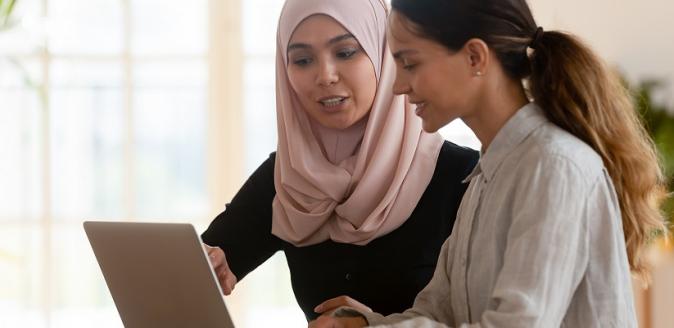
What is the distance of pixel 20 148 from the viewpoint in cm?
509

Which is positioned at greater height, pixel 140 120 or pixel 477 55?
pixel 477 55

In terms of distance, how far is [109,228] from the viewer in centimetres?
166

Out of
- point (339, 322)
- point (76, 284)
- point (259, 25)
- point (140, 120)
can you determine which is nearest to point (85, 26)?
point (140, 120)

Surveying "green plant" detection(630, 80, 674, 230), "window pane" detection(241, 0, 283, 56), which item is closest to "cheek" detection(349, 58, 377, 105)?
"green plant" detection(630, 80, 674, 230)

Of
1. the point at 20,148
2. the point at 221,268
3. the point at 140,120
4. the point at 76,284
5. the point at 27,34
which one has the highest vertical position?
the point at 27,34

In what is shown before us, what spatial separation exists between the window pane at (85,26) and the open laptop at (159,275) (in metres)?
3.48

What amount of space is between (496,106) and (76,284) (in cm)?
403

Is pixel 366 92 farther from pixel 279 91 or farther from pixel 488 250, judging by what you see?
pixel 488 250

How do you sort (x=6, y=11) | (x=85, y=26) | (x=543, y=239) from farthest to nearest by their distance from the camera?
(x=85, y=26)
(x=6, y=11)
(x=543, y=239)

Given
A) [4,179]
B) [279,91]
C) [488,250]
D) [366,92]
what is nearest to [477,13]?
[488,250]

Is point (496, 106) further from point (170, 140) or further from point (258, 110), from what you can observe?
point (170, 140)

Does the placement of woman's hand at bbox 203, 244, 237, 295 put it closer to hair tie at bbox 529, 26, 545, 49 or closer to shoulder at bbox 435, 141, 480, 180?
shoulder at bbox 435, 141, 480, 180

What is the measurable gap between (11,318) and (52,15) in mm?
1502

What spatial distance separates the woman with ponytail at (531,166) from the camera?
4.31ft
